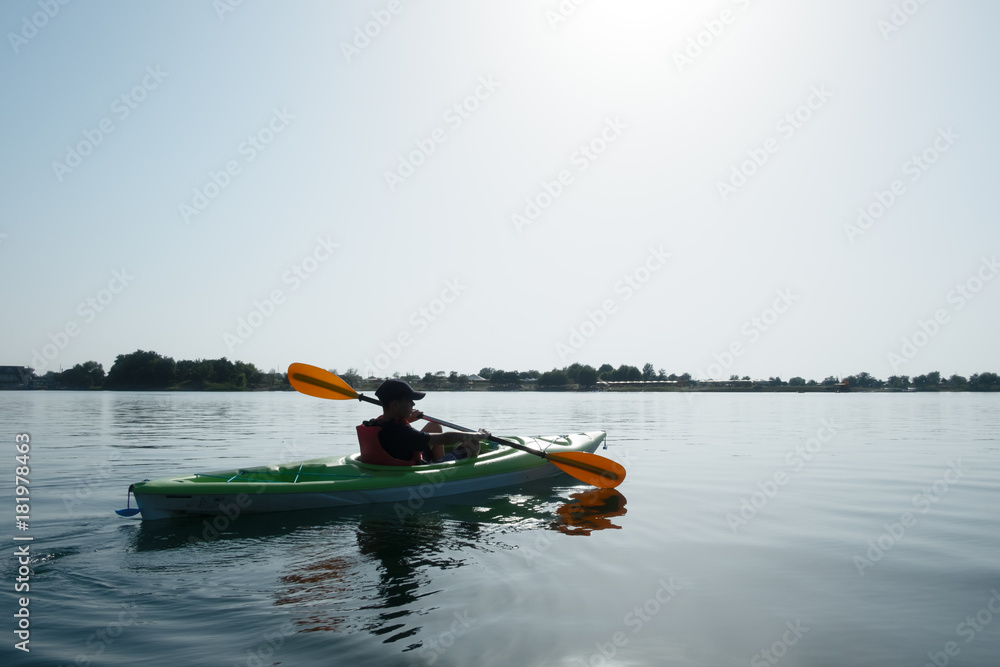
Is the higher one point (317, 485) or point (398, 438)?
point (398, 438)

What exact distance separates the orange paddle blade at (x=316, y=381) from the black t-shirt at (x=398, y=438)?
127cm

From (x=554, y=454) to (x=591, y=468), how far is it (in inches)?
20.9

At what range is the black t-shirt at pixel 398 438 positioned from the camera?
7.50 m

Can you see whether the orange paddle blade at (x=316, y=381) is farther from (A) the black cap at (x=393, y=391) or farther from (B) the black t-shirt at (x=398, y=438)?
(A) the black cap at (x=393, y=391)

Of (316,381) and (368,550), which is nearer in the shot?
(368,550)

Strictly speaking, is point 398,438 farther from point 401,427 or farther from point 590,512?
point 590,512

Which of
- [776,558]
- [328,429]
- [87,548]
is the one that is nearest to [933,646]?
[776,558]

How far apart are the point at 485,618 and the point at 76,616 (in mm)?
2452

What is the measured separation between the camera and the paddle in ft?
27.9

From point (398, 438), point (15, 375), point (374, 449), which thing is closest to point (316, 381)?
point (374, 449)

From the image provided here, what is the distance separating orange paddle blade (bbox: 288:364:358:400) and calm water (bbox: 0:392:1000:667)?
2104mm

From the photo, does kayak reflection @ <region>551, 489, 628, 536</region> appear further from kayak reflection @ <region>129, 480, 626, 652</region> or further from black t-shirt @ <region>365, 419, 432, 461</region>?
black t-shirt @ <region>365, 419, 432, 461</region>

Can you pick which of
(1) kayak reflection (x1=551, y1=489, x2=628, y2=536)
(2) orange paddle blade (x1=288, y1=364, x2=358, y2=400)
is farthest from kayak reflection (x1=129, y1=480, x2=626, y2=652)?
(2) orange paddle blade (x1=288, y1=364, x2=358, y2=400)

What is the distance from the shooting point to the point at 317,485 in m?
6.85
